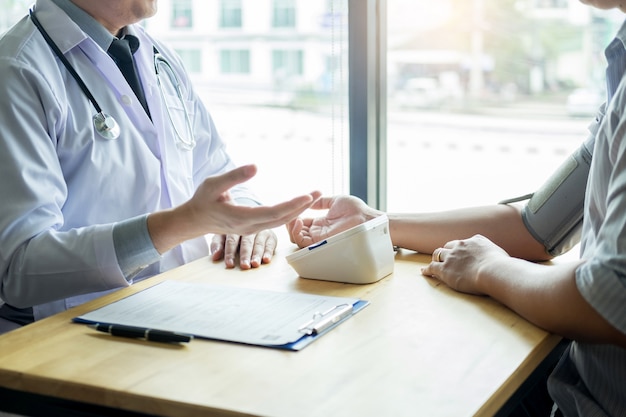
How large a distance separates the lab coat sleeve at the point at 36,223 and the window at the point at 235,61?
1.12 meters

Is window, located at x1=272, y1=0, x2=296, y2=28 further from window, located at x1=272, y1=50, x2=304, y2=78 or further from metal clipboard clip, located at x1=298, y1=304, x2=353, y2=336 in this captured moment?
metal clipboard clip, located at x1=298, y1=304, x2=353, y2=336

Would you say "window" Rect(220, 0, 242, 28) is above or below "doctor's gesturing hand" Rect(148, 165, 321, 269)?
above

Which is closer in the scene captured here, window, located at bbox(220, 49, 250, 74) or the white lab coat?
the white lab coat

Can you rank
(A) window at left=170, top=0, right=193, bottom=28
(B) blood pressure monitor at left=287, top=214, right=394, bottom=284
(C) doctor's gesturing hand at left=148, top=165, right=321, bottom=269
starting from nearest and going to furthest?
(C) doctor's gesturing hand at left=148, top=165, right=321, bottom=269 → (B) blood pressure monitor at left=287, top=214, right=394, bottom=284 → (A) window at left=170, top=0, right=193, bottom=28

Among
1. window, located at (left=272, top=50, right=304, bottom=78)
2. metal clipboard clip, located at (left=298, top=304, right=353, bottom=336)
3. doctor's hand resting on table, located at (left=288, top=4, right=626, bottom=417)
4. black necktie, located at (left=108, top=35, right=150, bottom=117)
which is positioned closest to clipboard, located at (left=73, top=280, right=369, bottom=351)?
metal clipboard clip, located at (left=298, top=304, right=353, bottom=336)

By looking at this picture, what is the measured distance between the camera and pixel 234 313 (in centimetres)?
126

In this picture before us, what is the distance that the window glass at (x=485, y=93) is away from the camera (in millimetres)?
2139

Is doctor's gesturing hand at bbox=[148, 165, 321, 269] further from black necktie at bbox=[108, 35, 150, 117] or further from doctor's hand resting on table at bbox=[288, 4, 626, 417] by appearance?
black necktie at bbox=[108, 35, 150, 117]

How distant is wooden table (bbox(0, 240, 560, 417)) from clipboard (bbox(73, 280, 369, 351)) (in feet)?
0.08

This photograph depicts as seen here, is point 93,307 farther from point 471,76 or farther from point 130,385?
point 471,76

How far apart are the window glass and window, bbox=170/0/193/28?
0.75 meters

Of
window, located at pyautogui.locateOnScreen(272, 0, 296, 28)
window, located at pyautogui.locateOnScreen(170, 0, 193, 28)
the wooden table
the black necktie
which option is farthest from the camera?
window, located at pyautogui.locateOnScreen(170, 0, 193, 28)

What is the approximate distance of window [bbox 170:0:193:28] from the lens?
2.71 m

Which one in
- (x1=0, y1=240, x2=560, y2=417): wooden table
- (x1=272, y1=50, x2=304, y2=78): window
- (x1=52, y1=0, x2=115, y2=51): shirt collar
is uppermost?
(x1=52, y1=0, x2=115, y2=51): shirt collar
